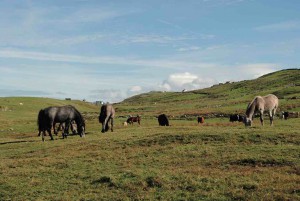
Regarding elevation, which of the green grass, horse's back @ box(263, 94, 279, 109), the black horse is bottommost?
the green grass

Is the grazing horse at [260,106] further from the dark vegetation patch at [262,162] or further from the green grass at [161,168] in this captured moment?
the dark vegetation patch at [262,162]

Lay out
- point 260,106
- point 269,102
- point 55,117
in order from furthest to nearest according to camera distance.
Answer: point 269,102
point 260,106
point 55,117

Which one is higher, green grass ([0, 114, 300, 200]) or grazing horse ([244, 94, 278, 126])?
grazing horse ([244, 94, 278, 126])

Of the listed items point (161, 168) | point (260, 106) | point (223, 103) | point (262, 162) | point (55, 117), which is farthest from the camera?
point (223, 103)

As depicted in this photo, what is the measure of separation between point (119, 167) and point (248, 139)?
9.58 metres

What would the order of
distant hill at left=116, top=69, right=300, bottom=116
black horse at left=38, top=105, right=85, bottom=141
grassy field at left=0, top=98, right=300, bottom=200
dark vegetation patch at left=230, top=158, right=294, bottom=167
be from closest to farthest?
grassy field at left=0, top=98, right=300, bottom=200 → dark vegetation patch at left=230, top=158, right=294, bottom=167 → black horse at left=38, top=105, right=85, bottom=141 → distant hill at left=116, top=69, right=300, bottom=116

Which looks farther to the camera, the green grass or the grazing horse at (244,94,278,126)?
the grazing horse at (244,94,278,126)

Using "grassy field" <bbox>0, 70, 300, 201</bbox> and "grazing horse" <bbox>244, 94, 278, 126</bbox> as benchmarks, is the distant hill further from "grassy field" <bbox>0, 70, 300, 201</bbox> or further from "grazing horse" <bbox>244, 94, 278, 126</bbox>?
"grassy field" <bbox>0, 70, 300, 201</bbox>

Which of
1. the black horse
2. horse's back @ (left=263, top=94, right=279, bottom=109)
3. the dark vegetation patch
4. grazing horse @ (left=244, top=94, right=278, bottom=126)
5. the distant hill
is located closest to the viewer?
the dark vegetation patch

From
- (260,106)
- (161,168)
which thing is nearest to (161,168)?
(161,168)

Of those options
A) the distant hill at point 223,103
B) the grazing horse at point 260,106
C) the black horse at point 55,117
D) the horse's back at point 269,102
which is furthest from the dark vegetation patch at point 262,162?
the distant hill at point 223,103

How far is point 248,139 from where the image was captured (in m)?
24.5

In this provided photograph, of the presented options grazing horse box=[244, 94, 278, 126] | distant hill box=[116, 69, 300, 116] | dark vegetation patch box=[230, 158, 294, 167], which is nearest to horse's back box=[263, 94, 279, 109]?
grazing horse box=[244, 94, 278, 126]

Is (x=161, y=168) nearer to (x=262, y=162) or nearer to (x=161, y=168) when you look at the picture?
(x=161, y=168)
